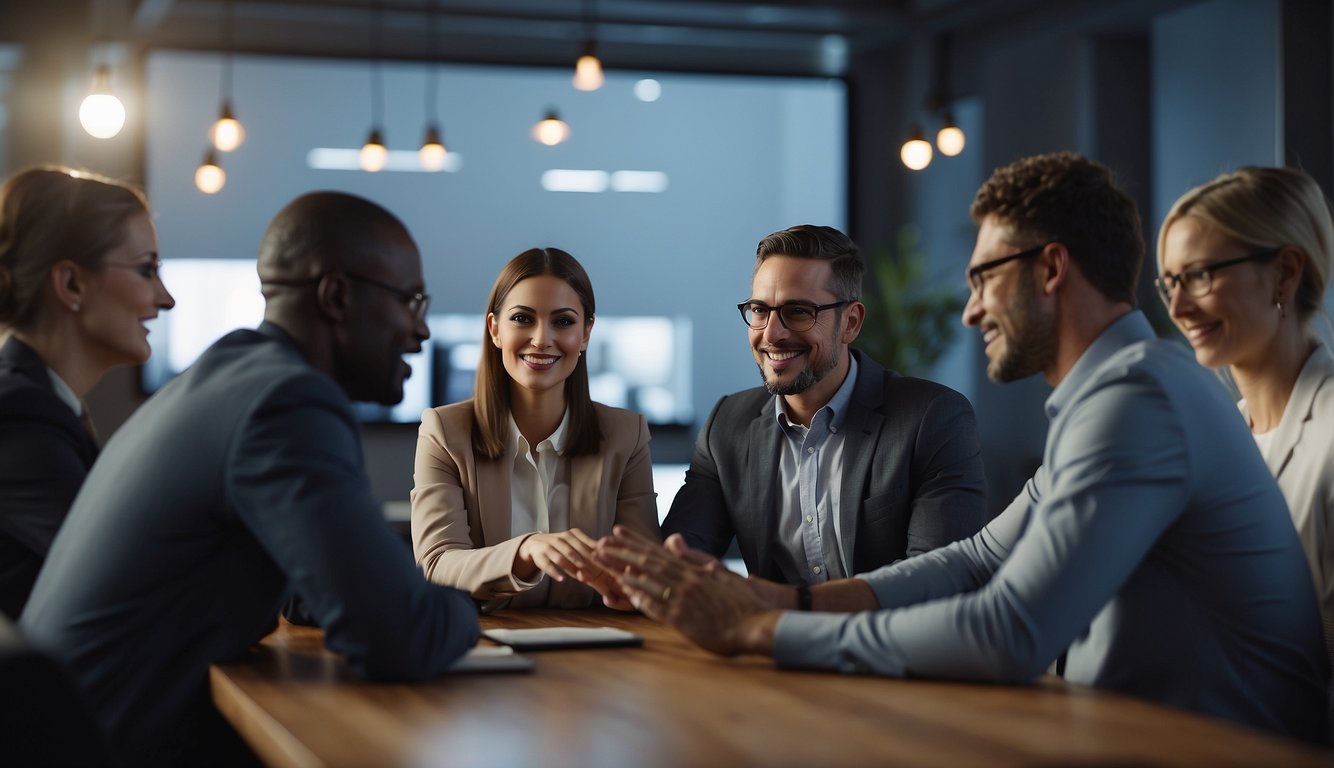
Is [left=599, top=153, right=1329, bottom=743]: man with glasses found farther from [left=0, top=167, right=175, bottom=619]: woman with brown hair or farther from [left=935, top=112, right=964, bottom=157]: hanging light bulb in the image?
[left=935, top=112, right=964, bottom=157]: hanging light bulb

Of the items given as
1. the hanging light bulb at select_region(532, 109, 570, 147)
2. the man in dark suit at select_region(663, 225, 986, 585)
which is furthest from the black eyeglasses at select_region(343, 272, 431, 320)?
the hanging light bulb at select_region(532, 109, 570, 147)

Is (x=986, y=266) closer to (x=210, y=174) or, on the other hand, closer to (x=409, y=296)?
(x=409, y=296)

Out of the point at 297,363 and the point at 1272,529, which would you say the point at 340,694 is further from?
the point at 1272,529

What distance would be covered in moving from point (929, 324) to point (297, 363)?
6764 mm

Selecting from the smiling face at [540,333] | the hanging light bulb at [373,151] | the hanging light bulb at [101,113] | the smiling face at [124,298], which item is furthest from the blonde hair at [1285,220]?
the hanging light bulb at [373,151]

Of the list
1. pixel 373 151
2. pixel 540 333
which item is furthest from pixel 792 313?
pixel 373 151

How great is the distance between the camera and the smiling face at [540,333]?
3104 mm

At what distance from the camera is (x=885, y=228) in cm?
891

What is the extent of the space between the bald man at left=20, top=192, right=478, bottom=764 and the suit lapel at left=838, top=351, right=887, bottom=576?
121 cm

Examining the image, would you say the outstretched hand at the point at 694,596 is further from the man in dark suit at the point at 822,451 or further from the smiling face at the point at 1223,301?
the smiling face at the point at 1223,301

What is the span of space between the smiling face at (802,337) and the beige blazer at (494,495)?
0.36 metres

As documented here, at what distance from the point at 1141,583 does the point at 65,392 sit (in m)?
2.02

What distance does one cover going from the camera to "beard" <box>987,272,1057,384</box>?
Answer: 2113 mm

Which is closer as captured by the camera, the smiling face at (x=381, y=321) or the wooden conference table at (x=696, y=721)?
Answer: the wooden conference table at (x=696, y=721)
